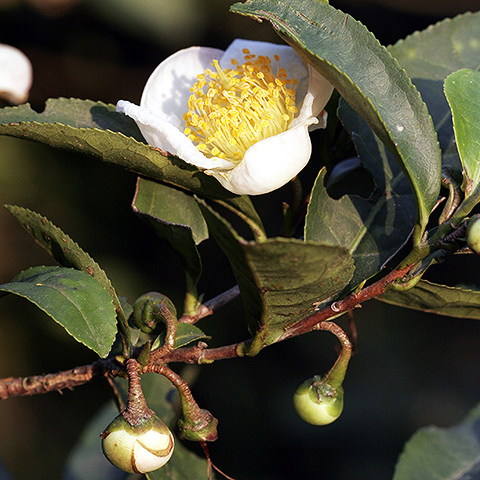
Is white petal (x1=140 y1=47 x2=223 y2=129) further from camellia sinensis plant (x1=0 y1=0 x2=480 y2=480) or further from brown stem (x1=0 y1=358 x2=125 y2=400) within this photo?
brown stem (x1=0 y1=358 x2=125 y2=400)

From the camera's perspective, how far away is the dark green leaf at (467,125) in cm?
64

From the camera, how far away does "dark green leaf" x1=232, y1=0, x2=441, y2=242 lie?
62 cm

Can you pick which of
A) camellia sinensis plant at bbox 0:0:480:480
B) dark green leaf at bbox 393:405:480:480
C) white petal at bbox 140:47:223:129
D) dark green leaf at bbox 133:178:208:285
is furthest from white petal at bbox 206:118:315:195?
dark green leaf at bbox 393:405:480:480

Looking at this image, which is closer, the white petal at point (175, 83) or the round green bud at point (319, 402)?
the round green bud at point (319, 402)

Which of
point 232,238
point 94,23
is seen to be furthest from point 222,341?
point 232,238

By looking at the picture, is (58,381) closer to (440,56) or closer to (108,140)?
(108,140)

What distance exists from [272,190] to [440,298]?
0.26 m

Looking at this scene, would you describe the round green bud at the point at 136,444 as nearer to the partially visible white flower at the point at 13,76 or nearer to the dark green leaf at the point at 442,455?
the dark green leaf at the point at 442,455

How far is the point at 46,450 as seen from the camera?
79.9 inches

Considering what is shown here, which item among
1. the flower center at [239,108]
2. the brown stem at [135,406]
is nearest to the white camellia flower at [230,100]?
Result: the flower center at [239,108]

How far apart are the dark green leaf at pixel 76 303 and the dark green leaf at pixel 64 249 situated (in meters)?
0.03

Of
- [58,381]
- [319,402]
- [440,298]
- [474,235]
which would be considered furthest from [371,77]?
[58,381]

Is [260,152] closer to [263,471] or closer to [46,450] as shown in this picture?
[263,471]

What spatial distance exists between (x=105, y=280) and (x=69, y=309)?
0.29 ft
